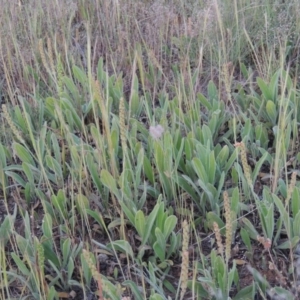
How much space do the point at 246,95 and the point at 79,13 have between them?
1379mm

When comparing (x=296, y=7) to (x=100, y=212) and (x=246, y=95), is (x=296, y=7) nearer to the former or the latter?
(x=246, y=95)

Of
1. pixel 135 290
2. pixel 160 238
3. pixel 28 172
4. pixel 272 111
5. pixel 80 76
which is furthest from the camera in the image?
pixel 80 76

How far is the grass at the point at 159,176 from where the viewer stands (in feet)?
5.12

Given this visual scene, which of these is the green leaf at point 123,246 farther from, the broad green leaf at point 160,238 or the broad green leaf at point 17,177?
→ the broad green leaf at point 17,177

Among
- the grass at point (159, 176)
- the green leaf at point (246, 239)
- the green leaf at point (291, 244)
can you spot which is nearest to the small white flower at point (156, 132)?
the grass at point (159, 176)

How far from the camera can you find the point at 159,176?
187 cm

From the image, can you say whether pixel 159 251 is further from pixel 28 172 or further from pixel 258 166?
pixel 28 172

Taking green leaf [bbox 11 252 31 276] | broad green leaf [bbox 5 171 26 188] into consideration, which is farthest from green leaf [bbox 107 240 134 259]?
broad green leaf [bbox 5 171 26 188]

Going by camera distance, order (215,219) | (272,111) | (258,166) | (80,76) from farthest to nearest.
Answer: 1. (80,76)
2. (272,111)
3. (258,166)
4. (215,219)

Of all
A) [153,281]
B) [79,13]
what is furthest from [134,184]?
[79,13]

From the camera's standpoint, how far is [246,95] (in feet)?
7.64

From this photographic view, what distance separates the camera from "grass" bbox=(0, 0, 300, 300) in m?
1.56

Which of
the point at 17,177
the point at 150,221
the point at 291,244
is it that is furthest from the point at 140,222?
the point at 17,177

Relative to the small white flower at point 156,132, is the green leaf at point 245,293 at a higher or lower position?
lower
